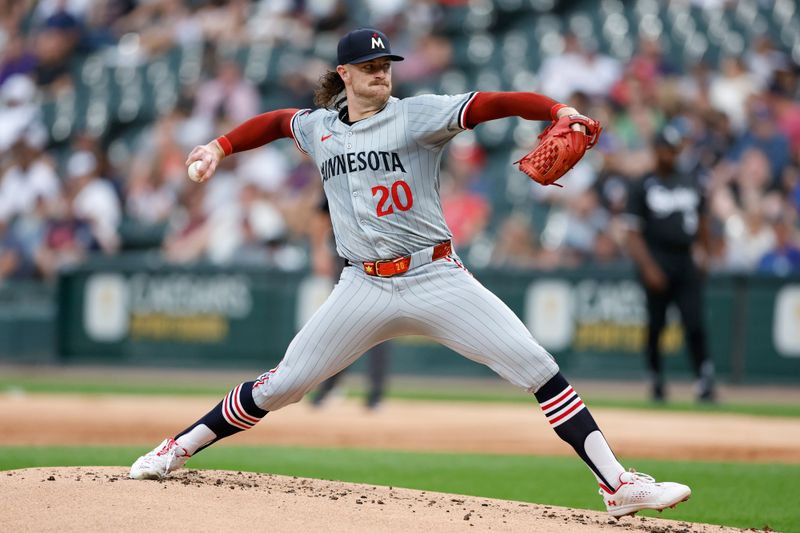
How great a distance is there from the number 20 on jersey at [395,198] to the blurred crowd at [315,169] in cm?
691

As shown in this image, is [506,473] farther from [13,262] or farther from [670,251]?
[13,262]

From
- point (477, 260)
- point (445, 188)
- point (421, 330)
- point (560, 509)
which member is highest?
point (445, 188)

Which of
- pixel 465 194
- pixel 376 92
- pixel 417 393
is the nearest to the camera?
pixel 376 92

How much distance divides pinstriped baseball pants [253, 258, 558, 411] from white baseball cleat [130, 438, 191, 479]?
0.45 m

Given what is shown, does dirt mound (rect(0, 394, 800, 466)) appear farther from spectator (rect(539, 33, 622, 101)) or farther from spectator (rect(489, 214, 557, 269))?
spectator (rect(539, 33, 622, 101))

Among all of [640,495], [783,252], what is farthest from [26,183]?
[640,495]

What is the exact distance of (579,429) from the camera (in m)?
4.92

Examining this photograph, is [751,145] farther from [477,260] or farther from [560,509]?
[560,509]

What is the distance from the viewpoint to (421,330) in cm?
514

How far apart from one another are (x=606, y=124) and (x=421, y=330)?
378 inches

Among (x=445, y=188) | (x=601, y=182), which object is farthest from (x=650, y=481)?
(x=445, y=188)

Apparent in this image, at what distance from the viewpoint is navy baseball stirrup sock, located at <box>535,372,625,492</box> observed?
4.90m

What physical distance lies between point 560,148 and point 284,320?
9.93 m

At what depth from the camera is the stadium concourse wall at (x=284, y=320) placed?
1268 cm
